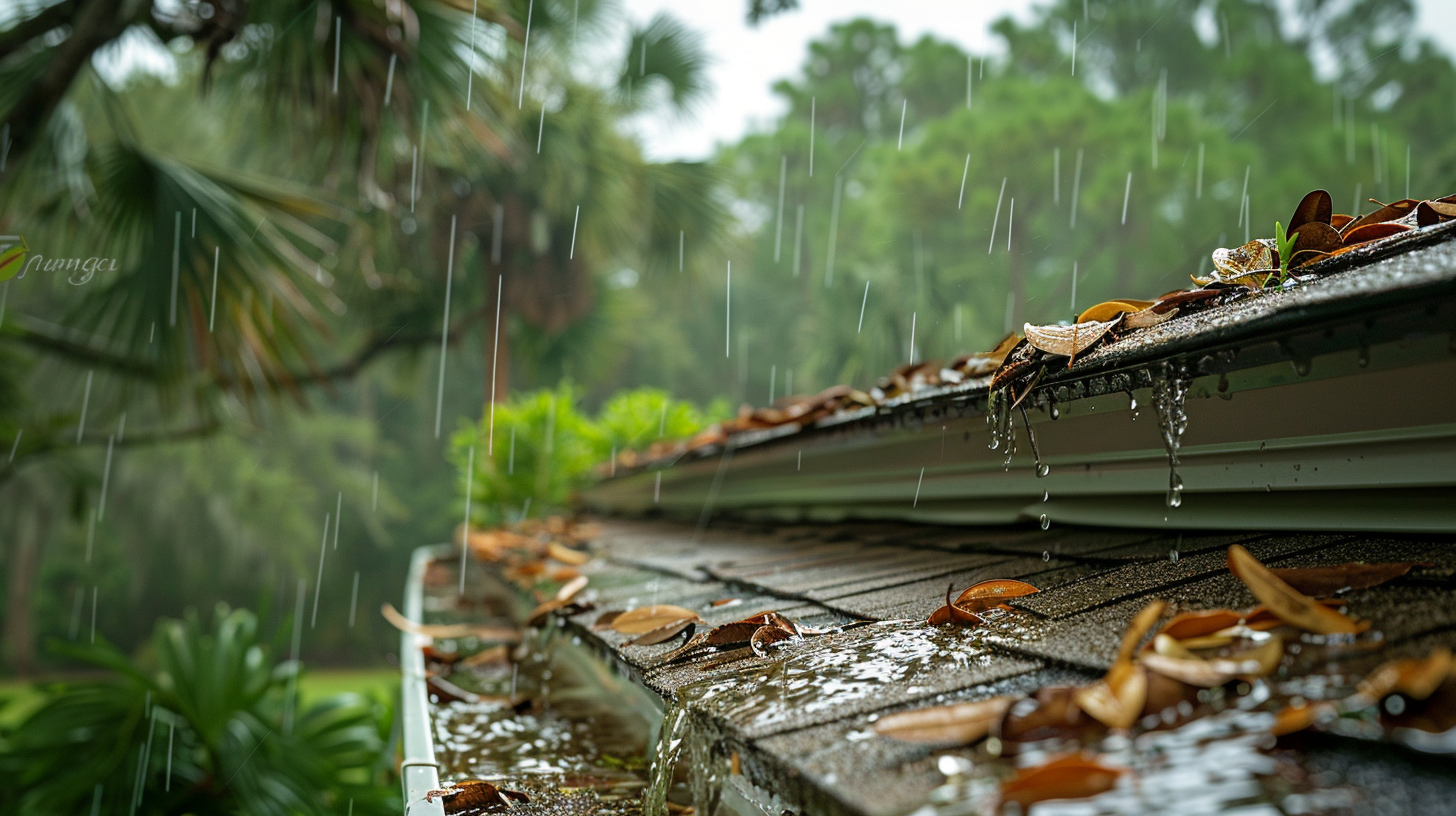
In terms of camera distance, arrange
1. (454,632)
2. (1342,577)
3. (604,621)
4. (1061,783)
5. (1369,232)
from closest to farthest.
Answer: (1061,783) → (1342,577) → (1369,232) → (604,621) → (454,632)

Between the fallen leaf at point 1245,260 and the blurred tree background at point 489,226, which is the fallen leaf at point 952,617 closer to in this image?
the fallen leaf at point 1245,260

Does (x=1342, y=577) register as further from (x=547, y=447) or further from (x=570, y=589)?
(x=547, y=447)

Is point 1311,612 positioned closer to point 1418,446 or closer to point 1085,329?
point 1418,446

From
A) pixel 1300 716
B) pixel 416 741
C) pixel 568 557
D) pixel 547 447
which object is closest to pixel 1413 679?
pixel 1300 716

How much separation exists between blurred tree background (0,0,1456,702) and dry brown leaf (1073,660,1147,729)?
2.13 m

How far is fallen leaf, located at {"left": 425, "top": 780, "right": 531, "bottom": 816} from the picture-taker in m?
0.94

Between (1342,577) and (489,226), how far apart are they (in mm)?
10972

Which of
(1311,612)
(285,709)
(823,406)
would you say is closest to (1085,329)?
(1311,612)

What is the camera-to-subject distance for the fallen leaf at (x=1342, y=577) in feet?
2.31

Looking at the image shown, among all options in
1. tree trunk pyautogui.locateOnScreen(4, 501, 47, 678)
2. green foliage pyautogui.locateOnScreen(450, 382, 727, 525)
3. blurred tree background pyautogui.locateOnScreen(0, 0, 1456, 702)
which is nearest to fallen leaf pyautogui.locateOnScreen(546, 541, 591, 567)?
blurred tree background pyautogui.locateOnScreen(0, 0, 1456, 702)

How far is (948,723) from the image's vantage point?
56 cm

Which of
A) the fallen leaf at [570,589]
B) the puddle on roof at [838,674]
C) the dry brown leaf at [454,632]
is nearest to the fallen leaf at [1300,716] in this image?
Result: the puddle on roof at [838,674]

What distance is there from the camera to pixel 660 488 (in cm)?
377

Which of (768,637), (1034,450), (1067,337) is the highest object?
(1067,337)
